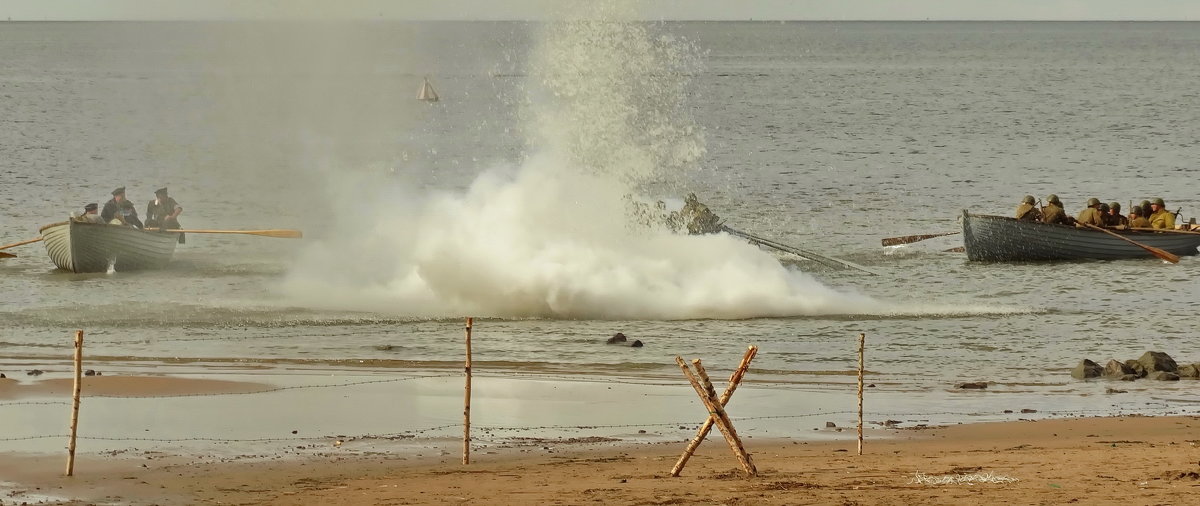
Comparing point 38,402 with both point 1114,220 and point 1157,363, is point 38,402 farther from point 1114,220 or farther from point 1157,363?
point 1114,220

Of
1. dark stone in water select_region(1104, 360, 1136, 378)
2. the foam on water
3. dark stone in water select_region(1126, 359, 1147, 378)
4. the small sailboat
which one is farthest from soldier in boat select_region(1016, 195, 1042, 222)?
the small sailboat

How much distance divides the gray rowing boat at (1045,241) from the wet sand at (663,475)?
19755 millimetres

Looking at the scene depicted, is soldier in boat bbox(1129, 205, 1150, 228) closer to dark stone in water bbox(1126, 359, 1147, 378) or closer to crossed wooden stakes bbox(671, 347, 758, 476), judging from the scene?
dark stone in water bbox(1126, 359, 1147, 378)

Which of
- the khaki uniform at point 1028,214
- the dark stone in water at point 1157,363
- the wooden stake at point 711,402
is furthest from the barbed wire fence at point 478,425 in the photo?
the khaki uniform at point 1028,214

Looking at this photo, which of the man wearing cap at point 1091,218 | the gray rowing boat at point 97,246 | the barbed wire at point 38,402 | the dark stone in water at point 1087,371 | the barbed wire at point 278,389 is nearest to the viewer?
the barbed wire at point 38,402

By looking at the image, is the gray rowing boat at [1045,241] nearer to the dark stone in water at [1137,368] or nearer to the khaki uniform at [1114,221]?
the khaki uniform at [1114,221]

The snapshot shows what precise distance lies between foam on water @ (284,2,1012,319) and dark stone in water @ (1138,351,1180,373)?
689 centimetres

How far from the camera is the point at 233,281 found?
109 ft

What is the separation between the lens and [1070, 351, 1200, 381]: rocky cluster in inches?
850

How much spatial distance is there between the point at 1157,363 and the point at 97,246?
21309 millimetres

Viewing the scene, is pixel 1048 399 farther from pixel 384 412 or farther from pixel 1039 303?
pixel 1039 303

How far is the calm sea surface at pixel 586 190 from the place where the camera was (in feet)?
78.5

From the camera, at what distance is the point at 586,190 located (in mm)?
31109

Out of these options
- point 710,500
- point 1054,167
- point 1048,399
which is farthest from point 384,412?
point 1054,167
